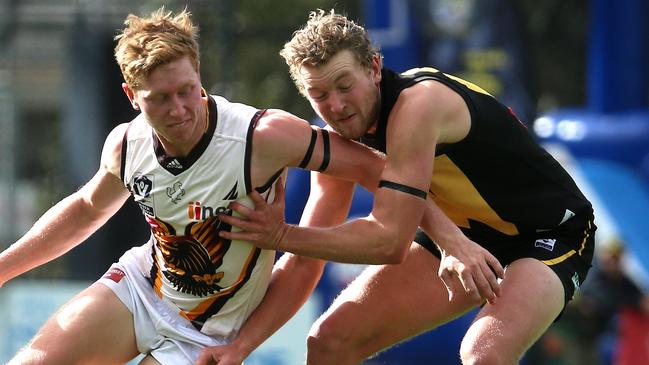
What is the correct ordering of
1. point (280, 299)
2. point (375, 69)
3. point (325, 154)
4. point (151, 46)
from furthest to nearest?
1. point (280, 299)
2. point (375, 69)
3. point (325, 154)
4. point (151, 46)

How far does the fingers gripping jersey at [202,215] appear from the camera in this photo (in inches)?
200

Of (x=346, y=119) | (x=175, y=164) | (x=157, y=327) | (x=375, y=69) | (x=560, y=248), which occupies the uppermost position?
(x=375, y=69)

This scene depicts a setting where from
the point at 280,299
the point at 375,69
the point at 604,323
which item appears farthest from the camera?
the point at 604,323

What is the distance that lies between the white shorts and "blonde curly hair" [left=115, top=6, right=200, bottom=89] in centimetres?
86

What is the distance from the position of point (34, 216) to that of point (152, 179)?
379 inches

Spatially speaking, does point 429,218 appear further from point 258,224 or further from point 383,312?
point 258,224

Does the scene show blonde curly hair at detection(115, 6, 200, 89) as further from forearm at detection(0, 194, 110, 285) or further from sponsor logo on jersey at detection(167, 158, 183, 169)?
forearm at detection(0, 194, 110, 285)

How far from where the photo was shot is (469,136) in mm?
5266

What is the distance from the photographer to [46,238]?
544cm

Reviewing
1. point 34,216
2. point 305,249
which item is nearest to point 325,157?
point 305,249

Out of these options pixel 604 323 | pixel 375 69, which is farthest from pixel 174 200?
pixel 604 323

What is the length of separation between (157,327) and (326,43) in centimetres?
134

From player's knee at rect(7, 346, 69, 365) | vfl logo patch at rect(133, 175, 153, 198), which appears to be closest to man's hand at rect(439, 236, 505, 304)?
vfl logo patch at rect(133, 175, 153, 198)

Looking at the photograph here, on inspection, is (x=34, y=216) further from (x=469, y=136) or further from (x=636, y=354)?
(x=469, y=136)
